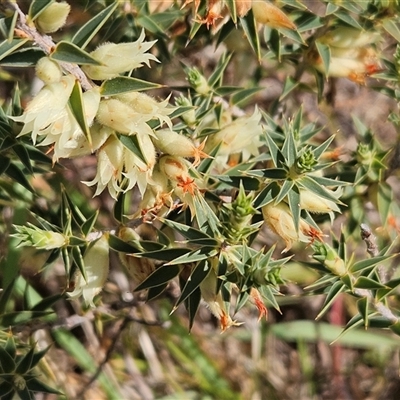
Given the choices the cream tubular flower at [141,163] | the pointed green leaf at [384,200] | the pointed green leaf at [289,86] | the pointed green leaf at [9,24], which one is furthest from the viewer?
the pointed green leaf at [289,86]

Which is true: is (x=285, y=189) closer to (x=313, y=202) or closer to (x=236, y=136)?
(x=313, y=202)

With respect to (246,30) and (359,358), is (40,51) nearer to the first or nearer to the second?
(246,30)

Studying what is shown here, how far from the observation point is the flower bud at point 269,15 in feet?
7.30

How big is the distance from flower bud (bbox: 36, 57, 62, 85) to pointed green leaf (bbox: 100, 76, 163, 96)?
0.13 metres

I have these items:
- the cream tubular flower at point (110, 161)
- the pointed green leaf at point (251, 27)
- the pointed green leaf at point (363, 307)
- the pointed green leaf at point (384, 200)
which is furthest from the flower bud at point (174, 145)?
the pointed green leaf at point (384, 200)

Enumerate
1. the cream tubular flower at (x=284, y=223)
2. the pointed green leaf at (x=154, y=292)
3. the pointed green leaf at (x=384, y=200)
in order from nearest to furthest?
the cream tubular flower at (x=284, y=223) < the pointed green leaf at (x=154, y=292) < the pointed green leaf at (x=384, y=200)

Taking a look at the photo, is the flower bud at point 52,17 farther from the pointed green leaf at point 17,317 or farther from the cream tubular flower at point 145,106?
the pointed green leaf at point 17,317

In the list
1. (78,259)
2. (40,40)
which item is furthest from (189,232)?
(40,40)

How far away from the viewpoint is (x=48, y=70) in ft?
5.29

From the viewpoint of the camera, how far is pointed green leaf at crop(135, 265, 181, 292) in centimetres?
202

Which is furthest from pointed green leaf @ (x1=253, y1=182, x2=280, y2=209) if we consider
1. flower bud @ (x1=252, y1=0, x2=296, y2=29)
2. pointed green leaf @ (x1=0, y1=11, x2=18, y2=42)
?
pointed green leaf @ (x1=0, y1=11, x2=18, y2=42)

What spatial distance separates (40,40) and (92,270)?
2.56 ft

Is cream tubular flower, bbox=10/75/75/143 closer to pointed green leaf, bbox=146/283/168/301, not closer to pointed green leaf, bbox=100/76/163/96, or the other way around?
pointed green leaf, bbox=100/76/163/96

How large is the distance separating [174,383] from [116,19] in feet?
6.95
